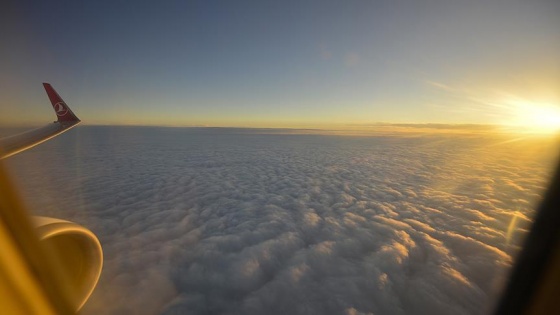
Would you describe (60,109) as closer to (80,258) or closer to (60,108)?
(60,108)

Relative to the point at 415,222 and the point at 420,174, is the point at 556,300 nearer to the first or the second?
the point at 415,222

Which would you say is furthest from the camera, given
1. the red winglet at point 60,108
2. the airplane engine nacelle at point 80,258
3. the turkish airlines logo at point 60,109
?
the turkish airlines logo at point 60,109

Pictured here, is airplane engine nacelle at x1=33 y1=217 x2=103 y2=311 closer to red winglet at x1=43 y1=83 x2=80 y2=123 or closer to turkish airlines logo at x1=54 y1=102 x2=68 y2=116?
red winglet at x1=43 y1=83 x2=80 y2=123

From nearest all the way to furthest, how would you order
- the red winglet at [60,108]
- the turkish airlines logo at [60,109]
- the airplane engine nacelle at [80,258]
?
the airplane engine nacelle at [80,258], the red winglet at [60,108], the turkish airlines logo at [60,109]

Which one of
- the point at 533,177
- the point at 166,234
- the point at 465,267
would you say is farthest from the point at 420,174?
the point at 166,234

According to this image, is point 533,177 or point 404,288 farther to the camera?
point 533,177

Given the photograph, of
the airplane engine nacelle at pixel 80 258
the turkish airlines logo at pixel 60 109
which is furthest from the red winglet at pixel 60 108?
the airplane engine nacelle at pixel 80 258

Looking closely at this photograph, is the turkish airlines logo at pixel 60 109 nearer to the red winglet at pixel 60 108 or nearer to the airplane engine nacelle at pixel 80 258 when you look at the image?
the red winglet at pixel 60 108

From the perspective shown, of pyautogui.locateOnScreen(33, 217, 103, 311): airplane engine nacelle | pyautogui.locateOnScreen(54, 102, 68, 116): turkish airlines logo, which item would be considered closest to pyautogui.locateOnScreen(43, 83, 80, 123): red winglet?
pyautogui.locateOnScreen(54, 102, 68, 116): turkish airlines logo

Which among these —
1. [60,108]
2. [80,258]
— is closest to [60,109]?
[60,108]
